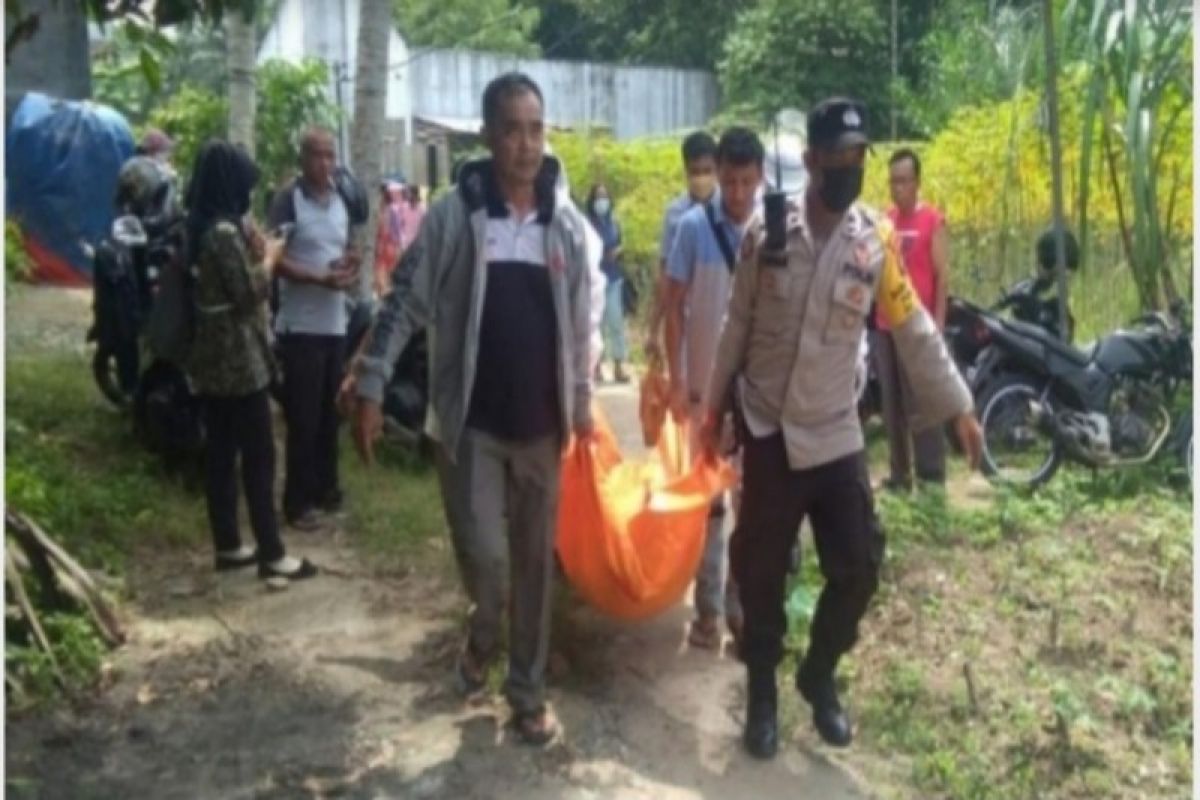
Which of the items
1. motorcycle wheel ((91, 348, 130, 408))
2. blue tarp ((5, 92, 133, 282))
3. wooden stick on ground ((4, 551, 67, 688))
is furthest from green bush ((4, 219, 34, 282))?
wooden stick on ground ((4, 551, 67, 688))

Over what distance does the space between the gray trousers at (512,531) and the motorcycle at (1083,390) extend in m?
4.24

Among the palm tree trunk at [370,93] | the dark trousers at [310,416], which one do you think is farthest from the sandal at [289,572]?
the palm tree trunk at [370,93]

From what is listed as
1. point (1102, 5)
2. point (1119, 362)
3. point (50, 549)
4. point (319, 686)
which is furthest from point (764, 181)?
point (1119, 362)

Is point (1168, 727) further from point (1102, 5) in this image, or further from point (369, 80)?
point (369, 80)

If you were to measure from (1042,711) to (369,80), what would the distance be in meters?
5.07

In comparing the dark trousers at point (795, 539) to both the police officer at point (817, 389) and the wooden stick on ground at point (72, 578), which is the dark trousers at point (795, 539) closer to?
the police officer at point (817, 389)

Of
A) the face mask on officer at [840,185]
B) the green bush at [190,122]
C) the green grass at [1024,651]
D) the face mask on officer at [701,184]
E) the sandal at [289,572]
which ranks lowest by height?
the green grass at [1024,651]

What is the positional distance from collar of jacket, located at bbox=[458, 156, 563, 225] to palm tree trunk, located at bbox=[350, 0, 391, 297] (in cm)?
403

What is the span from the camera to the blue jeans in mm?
11961

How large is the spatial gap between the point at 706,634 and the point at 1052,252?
4628mm

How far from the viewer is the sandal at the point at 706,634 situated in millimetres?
5180

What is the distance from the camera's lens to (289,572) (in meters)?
5.84

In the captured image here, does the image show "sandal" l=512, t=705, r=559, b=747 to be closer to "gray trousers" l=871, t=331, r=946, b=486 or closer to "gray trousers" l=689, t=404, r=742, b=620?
"gray trousers" l=689, t=404, r=742, b=620

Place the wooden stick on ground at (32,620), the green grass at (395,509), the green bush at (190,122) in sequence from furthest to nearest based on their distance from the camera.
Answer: the green bush at (190,122)
the green grass at (395,509)
the wooden stick on ground at (32,620)
